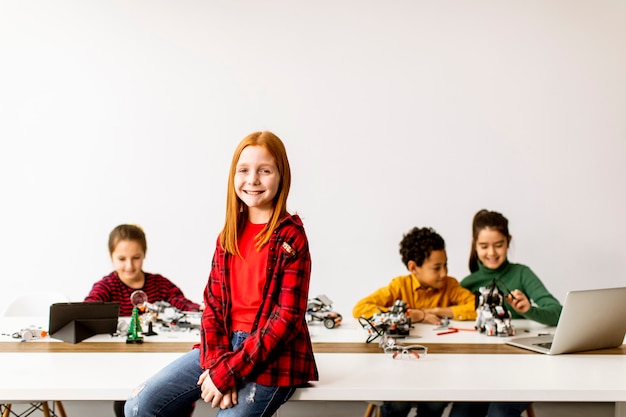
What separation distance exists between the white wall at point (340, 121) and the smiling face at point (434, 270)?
1.15m

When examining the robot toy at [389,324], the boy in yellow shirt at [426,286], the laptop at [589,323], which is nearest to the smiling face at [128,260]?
the boy in yellow shirt at [426,286]

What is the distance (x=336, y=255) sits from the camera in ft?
14.2

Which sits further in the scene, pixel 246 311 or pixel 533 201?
pixel 533 201

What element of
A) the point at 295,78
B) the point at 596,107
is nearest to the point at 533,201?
the point at 596,107

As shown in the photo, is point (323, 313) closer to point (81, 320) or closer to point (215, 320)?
point (215, 320)

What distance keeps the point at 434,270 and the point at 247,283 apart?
1.35 m

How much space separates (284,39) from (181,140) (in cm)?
92

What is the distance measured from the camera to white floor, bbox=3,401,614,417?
3.50m

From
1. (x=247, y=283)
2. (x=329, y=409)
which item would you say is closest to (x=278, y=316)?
(x=247, y=283)

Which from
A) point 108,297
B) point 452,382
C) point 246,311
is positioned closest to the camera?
point 452,382

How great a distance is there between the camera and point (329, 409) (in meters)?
3.59

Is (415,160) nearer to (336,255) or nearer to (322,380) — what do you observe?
(336,255)

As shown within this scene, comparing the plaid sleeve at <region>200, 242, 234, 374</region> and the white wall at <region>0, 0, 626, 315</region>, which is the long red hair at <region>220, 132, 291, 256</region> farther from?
the white wall at <region>0, 0, 626, 315</region>

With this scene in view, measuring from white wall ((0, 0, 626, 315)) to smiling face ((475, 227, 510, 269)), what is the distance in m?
0.99
